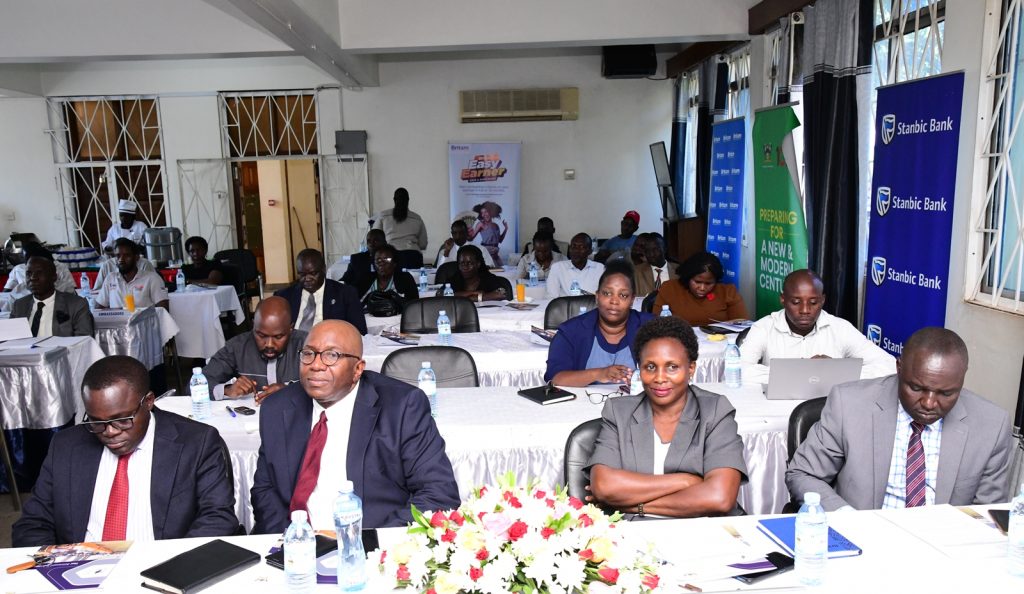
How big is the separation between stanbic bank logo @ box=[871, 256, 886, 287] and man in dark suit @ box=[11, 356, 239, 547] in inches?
180

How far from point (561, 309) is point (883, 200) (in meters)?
2.32

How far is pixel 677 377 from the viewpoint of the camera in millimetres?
2781

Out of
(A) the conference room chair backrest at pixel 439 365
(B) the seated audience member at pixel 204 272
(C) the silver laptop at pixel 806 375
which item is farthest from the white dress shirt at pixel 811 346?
(B) the seated audience member at pixel 204 272

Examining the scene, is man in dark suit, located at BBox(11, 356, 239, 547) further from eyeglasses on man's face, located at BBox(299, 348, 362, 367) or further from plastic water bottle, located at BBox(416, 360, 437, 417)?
plastic water bottle, located at BBox(416, 360, 437, 417)

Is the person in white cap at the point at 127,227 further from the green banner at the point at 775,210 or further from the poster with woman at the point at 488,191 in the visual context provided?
the green banner at the point at 775,210

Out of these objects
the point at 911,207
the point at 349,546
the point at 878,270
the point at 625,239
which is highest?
the point at 911,207

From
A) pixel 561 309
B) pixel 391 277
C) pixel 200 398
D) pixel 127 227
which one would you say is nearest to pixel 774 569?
pixel 200 398

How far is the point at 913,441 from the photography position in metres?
2.68

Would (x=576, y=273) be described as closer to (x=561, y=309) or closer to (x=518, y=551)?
(x=561, y=309)

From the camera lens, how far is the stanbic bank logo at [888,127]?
5.37 metres

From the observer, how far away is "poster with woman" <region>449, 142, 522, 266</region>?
1196cm

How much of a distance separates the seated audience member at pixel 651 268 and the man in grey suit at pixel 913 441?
185 inches

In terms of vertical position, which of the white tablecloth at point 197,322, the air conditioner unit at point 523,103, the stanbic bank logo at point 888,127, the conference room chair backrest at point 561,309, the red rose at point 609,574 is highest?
the air conditioner unit at point 523,103

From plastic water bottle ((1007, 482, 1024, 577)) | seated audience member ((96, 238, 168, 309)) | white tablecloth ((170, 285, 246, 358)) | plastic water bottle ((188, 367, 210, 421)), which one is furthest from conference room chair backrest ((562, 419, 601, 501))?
white tablecloth ((170, 285, 246, 358))
